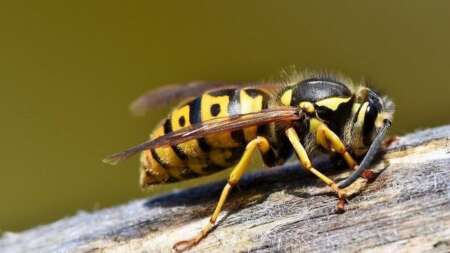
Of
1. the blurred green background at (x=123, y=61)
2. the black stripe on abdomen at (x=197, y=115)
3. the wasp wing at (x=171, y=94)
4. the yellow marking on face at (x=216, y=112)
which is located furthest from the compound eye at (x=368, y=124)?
the blurred green background at (x=123, y=61)

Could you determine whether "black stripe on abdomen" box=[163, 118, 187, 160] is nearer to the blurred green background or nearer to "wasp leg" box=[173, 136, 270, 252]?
"wasp leg" box=[173, 136, 270, 252]

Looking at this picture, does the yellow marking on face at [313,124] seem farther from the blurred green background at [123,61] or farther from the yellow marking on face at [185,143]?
the blurred green background at [123,61]

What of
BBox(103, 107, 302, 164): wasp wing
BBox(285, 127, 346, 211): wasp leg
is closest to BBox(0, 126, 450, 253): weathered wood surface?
BBox(285, 127, 346, 211): wasp leg

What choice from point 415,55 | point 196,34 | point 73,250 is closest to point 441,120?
point 415,55

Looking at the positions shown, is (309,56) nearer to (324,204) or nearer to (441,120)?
(441,120)

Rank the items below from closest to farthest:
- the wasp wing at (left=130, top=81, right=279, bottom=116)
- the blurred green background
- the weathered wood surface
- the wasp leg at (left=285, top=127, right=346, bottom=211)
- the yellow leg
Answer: the weathered wood surface
the wasp leg at (left=285, top=127, right=346, bottom=211)
the yellow leg
the wasp wing at (left=130, top=81, right=279, bottom=116)
the blurred green background
